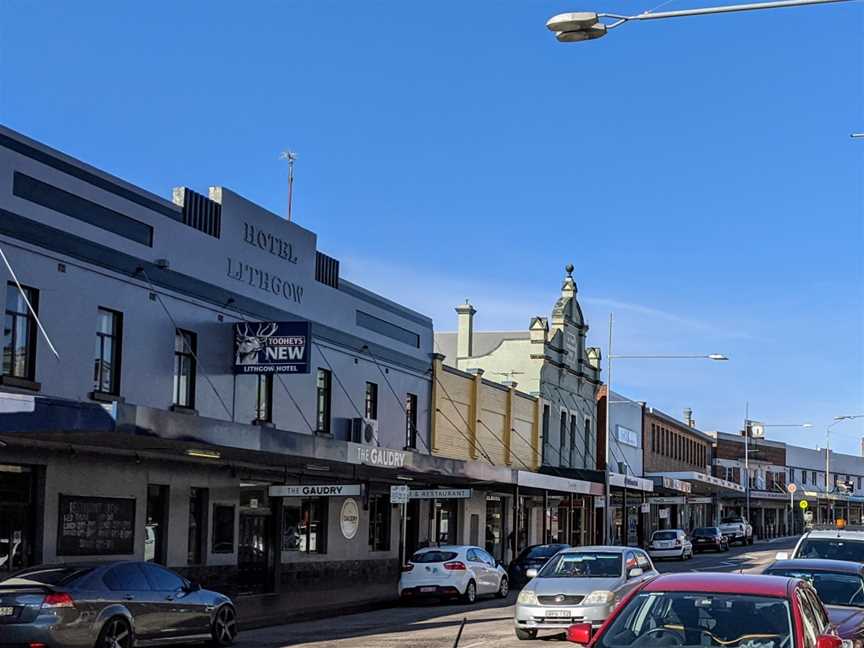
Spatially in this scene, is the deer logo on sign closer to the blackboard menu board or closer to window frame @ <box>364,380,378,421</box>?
the blackboard menu board

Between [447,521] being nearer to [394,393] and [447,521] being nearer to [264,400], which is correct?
[394,393]

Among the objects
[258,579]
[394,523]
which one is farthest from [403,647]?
[394,523]

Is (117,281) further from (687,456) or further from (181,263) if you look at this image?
(687,456)

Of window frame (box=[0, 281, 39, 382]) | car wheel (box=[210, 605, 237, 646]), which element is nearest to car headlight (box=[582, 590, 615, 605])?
car wheel (box=[210, 605, 237, 646])

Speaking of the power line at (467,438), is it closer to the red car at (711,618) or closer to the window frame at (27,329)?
the window frame at (27,329)

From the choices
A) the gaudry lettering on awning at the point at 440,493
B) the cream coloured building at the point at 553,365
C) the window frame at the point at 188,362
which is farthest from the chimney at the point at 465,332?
the window frame at the point at 188,362

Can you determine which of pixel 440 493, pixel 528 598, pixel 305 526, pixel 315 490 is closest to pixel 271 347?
pixel 315 490

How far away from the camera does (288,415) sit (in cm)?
3145

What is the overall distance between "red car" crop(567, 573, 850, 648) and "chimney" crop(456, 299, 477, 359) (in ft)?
150

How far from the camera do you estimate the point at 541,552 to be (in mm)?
37094

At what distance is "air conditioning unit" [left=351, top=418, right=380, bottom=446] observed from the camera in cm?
3462

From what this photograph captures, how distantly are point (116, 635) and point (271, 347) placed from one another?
11.7 meters

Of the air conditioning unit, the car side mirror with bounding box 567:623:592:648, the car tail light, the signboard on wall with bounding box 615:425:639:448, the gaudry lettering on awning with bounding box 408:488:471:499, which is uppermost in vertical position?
the signboard on wall with bounding box 615:425:639:448

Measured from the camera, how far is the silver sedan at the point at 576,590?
1962cm
